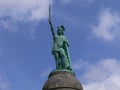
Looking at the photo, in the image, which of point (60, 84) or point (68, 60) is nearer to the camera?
point (60, 84)

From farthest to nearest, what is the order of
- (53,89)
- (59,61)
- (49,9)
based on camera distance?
1. (49,9)
2. (59,61)
3. (53,89)

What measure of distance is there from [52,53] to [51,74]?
1584mm

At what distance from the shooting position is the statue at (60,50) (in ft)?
67.6

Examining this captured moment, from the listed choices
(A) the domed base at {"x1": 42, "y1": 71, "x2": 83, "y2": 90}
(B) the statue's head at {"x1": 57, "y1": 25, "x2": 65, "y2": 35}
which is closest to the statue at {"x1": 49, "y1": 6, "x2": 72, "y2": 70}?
(B) the statue's head at {"x1": 57, "y1": 25, "x2": 65, "y2": 35}

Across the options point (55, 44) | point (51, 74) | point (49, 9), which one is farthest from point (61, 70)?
point (49, 9)

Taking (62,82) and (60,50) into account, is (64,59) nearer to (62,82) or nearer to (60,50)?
(60,50)

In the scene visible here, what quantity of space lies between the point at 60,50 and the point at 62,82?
2.43 metres

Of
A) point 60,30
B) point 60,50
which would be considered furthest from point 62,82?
point 60,30

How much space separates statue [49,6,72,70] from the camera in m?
20.6

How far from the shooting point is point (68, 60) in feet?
68.6

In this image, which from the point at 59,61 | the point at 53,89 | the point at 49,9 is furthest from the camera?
the point at 49,9

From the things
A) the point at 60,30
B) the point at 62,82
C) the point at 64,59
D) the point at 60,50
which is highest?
the point at 60,30

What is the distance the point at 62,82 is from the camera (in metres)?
19.1

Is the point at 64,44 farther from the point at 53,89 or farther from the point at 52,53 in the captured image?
the point at 53,89
